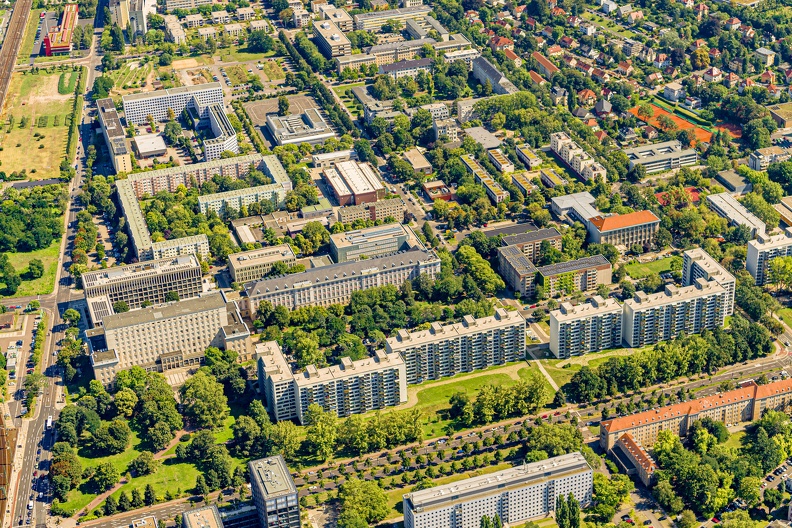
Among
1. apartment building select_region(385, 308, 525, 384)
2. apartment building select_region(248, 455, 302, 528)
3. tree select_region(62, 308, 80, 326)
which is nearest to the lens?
apartment building select_region(248, 455, 302, 528)

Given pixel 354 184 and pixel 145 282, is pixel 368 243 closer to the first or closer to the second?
pixel 354 184

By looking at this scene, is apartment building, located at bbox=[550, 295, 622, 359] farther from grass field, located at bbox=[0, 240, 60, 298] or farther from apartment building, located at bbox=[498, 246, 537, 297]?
grass field, located at bbox=[0, 240, 60, 298]

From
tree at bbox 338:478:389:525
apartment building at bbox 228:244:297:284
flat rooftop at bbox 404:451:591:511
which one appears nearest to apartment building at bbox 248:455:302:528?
tree at bbox 338:478:389:525

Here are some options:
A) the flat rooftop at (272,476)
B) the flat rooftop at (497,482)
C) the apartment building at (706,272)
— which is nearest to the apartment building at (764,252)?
the apartment building at (706,272)

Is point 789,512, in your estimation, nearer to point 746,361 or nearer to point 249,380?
point 746,361

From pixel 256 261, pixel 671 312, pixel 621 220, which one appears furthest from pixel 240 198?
pixel 671 312

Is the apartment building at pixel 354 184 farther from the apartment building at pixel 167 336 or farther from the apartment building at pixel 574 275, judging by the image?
the apartment building at pixel 167 336

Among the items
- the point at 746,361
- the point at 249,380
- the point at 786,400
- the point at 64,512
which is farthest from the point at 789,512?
the point at 64,512
